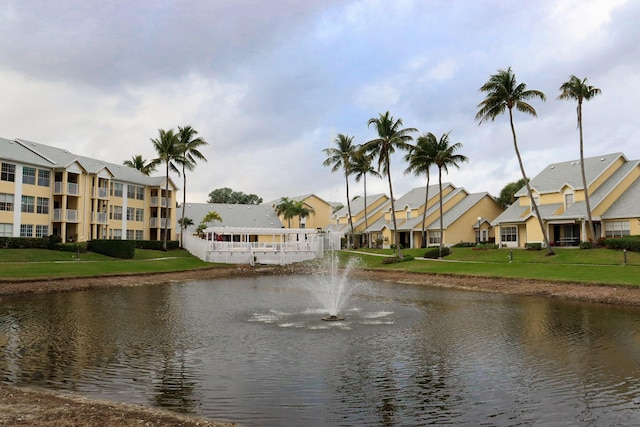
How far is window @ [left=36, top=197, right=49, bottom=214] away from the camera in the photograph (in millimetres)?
51219

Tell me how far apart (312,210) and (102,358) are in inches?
3143

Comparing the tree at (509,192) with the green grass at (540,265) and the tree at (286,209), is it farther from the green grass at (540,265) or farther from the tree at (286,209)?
the tree at (286,209)

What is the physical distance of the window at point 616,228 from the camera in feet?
148

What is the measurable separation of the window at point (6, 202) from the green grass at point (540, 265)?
37.1m

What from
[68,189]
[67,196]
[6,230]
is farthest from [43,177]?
[6,230]

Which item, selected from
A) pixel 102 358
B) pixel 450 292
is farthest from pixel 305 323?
pixel 450 292

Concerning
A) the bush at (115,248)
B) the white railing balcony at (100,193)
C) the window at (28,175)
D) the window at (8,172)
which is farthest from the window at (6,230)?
the white railing balcony at (100,193)

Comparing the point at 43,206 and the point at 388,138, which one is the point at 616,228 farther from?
the point at 43,206

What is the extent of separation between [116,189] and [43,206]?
11647mm

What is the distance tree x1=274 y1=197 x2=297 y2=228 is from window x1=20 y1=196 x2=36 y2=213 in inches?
1675

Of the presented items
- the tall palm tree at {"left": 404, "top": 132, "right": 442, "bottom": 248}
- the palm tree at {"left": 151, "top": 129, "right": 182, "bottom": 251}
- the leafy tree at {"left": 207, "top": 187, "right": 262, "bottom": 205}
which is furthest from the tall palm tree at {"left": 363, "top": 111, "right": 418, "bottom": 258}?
the leafy tree at {"left": 207, "top": 187, "right": 262, "bottom": 205}

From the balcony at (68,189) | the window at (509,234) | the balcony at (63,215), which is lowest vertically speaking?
the window at (509,234)

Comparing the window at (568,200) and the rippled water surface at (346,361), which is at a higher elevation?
the window at (568,200)

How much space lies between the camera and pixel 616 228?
4588 cm
